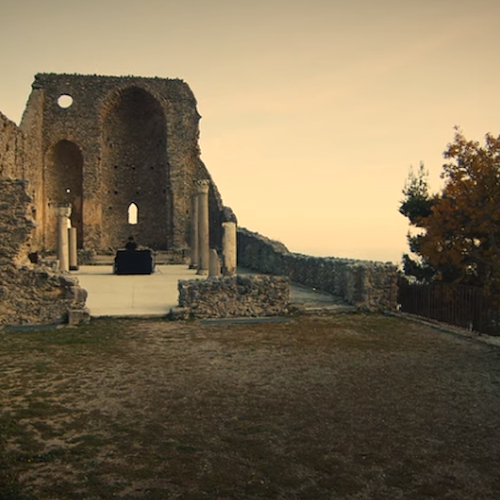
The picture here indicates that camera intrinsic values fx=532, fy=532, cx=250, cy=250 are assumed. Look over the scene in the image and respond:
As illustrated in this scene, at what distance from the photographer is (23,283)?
32.9 feet

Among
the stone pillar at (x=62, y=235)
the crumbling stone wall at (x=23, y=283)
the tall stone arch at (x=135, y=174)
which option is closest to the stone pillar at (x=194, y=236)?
the stone pillar at (x=62, y=235)

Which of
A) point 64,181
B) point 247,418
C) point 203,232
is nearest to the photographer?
point 247,418

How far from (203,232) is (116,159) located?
40.4 ft

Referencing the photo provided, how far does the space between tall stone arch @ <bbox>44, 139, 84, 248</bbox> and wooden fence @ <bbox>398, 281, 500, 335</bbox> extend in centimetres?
2104

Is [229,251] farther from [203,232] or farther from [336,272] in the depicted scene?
[203,232]

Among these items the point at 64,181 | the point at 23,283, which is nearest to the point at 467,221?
the point at 23,283

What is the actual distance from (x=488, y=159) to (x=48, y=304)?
17.8 meters

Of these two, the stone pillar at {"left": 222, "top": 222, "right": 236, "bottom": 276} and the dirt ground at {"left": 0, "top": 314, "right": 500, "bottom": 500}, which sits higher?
the stone pillar at {"left": 222, "top": 222, "right": 236, "bottom": 276}

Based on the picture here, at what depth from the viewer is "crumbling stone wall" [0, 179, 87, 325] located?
9.91 m

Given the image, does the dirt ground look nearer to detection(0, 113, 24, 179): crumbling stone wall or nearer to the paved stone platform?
the paved stone platform

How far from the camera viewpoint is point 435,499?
3613 mm

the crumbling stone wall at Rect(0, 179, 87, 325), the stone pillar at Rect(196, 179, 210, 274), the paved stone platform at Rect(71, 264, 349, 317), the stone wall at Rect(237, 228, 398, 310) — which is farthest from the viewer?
the stone pillar at Rect(196, 179, 210, 274)

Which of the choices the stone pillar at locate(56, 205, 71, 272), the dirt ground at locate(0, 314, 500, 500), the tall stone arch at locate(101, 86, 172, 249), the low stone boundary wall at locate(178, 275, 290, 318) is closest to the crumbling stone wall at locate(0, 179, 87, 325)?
the dirt ground at locate(0, 314, 500, 500)

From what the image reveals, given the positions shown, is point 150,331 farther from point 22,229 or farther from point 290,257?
point 290,257
